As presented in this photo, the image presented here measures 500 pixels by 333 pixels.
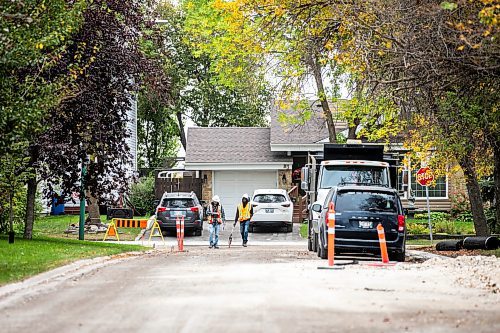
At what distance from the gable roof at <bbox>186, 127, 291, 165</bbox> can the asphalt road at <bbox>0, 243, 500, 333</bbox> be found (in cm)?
2796

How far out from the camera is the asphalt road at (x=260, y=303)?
9984 millimetres

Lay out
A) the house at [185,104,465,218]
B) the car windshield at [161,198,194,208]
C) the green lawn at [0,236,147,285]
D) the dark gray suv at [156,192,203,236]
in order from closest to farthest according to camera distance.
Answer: the green lawn at [0,236,147,285]
the dark gray suv at [156,192,203,236]
the car windshield at [161,198,194,208]
the house at [185,104,465,218]

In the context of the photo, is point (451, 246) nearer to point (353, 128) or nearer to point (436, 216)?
point (353, 128)

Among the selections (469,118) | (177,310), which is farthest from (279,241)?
(177,310)

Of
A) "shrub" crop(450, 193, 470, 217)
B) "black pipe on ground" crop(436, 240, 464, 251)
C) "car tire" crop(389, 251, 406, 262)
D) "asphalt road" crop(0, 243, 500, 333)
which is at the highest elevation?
"shrub" crop(450, 193, 470, 217)

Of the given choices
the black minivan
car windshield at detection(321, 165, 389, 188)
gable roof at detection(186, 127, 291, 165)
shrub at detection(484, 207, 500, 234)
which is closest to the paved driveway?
gable roof at detection(186, 127, 291, 165)

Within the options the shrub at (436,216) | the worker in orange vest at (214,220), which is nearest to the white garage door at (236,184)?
the shrub at (436,216)

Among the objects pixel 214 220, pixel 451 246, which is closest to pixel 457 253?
pixel 451 246

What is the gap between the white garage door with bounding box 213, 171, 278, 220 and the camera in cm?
4534

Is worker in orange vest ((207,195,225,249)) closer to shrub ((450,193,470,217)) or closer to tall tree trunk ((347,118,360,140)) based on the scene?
tall tree trunk ((347,118,360,140))

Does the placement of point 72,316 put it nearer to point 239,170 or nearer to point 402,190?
point 402,190

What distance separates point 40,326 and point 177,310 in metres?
1.71

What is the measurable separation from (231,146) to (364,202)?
26154 millimetres

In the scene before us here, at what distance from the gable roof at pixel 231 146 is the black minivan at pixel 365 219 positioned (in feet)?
76.6
